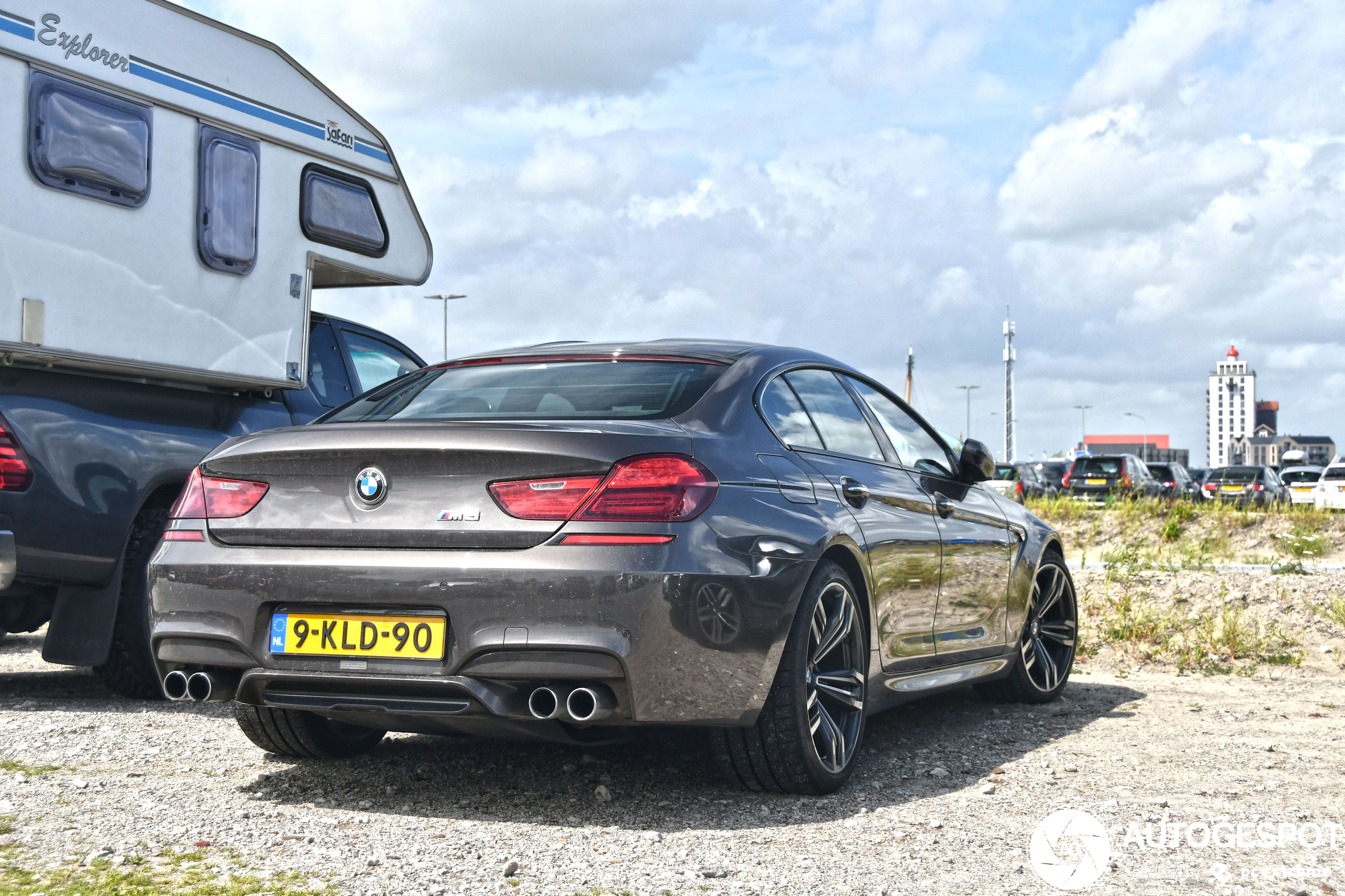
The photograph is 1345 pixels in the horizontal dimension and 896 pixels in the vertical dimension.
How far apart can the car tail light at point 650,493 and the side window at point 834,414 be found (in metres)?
1.12

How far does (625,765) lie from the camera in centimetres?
489

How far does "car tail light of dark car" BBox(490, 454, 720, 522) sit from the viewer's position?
384 centimetres

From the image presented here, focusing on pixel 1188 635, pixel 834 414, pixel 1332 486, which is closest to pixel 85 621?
pixel 834 414

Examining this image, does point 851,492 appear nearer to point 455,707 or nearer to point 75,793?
point 455,707

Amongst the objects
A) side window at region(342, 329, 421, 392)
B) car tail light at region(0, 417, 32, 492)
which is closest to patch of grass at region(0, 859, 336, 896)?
car tail light at region(0, 417, 32, 492)

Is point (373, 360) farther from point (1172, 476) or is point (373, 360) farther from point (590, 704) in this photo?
point (1172, 476)

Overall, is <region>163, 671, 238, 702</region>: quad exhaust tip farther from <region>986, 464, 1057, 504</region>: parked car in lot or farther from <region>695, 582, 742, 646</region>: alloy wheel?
<region>986, 464, 1057, 504</region>: parked car in lot


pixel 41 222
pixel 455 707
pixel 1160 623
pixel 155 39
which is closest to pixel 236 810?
pixel 455 707

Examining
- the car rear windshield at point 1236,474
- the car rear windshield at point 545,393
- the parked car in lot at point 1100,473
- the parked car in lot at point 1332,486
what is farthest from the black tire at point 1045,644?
the car rear windshield at point 1236,474

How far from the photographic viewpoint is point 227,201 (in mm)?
7082

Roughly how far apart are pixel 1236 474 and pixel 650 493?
35.4 metres

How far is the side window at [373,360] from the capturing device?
8289 mm

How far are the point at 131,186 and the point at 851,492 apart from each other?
390 centimetres

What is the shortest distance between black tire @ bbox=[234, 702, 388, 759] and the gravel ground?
0.07 metres
